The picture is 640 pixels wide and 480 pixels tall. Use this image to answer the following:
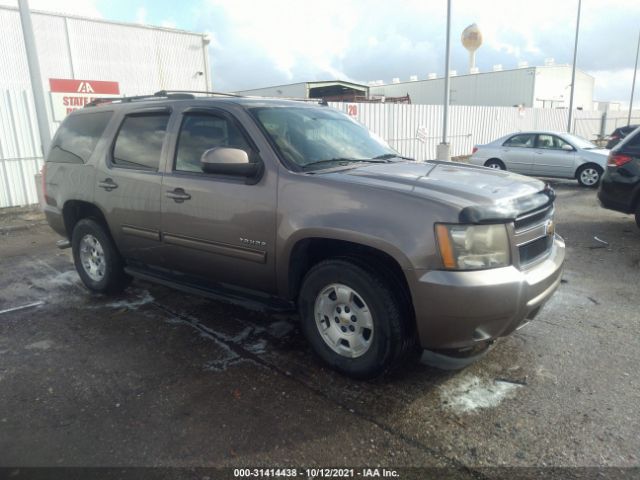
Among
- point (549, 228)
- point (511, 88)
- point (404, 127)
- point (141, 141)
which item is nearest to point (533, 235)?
point (549, 228)

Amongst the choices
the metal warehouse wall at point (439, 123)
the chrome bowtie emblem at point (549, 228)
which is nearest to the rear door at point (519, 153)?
the metal warehouse wall at point (439, 123)

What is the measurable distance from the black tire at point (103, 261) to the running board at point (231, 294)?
50 centimetres

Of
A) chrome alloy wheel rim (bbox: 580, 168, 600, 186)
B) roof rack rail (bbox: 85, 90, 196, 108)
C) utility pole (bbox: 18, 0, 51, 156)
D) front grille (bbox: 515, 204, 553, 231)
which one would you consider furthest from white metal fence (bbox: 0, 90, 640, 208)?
front grille (bbox: 515, 204, 553, 231)

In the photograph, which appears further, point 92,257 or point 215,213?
point 92,257

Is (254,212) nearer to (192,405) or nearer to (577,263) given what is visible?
(192,405)

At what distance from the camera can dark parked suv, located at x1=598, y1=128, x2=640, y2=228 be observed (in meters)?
6.95

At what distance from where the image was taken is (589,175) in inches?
478

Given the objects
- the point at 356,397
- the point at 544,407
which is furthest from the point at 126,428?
the point at 544,407

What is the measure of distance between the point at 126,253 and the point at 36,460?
2356 mm

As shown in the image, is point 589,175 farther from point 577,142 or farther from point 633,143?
point 633,143

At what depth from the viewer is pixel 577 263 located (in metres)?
5.96

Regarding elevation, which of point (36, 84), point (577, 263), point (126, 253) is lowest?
point (577, 263)

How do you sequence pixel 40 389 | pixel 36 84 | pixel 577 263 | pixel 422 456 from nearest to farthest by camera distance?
pixel 422 456, pixel 40 389, pixel 577 263, pixel 36 84

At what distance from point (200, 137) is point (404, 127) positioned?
1476cm
